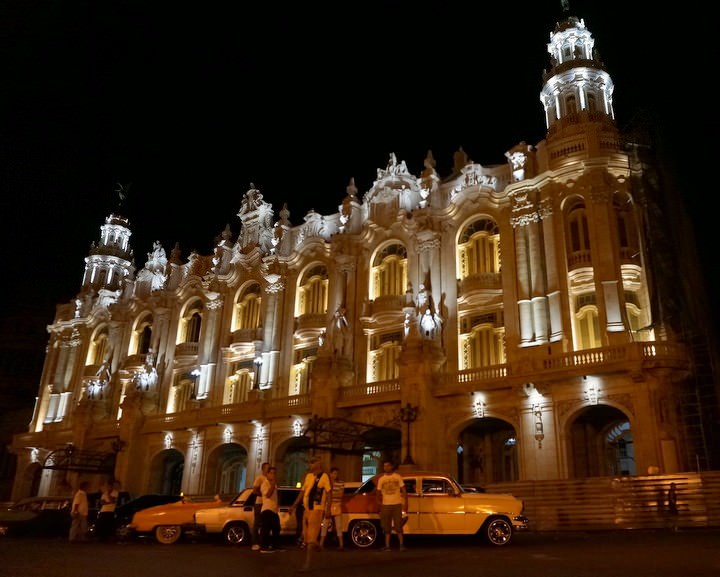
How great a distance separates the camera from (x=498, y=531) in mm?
13625

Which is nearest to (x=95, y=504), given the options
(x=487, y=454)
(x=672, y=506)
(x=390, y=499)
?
(x=390, y=499)

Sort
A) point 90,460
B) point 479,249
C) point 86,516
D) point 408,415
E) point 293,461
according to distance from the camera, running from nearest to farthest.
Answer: point 86,516, point 408,415, point 479,249, point 293,461, point 90,460

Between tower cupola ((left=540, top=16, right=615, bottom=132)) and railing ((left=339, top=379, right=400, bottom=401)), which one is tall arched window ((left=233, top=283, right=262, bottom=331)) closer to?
railing ((left=339, top=379, right=400, bottom=401))

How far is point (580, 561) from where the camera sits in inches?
403

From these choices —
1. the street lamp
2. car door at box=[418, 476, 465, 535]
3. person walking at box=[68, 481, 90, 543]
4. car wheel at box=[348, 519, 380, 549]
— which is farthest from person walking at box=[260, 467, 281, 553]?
the street lamp

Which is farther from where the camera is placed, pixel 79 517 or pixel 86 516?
pixel 86 516

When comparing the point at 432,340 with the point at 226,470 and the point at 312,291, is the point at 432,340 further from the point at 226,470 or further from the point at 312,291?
the point at 226,470

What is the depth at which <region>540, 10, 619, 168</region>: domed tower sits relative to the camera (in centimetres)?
2964

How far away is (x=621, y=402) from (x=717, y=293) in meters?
6.54

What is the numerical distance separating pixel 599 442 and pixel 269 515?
66.5ft

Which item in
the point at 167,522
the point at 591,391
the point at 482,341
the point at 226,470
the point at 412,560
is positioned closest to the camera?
the point at 412,560

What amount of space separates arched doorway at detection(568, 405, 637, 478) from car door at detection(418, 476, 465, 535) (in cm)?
1476

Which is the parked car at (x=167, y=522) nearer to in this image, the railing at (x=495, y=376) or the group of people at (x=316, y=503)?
the group of people at (x=316, y=503)

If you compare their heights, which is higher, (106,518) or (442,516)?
(442,516)
